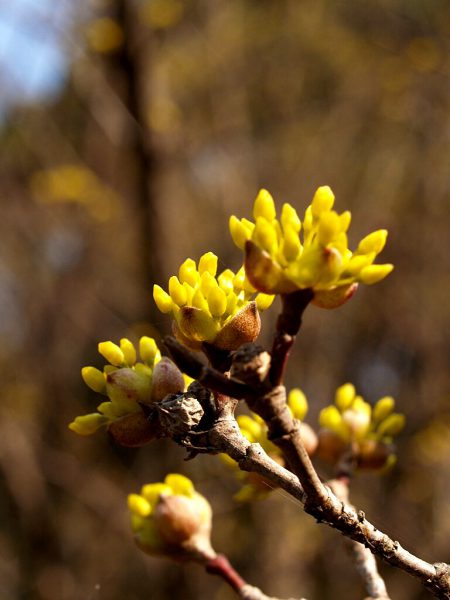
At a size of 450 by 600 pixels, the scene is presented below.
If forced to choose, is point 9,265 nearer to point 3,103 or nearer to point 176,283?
point 3,103

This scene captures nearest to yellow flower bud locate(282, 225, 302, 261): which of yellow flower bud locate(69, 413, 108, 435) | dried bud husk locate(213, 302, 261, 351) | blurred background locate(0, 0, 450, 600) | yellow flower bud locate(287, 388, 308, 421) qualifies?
dried bud husk locate(213, 302, 261, 351)

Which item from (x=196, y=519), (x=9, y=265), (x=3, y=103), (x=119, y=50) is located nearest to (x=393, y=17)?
(x=119, y=50)

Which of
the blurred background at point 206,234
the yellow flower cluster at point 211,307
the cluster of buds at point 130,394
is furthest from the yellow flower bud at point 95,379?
the blurred background at point 206,234

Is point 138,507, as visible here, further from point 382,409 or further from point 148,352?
point 382,409

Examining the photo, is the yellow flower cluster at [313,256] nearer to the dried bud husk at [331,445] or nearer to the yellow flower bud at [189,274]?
the yellow flower bud at [189,274]

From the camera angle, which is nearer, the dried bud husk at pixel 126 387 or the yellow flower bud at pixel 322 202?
the yellow flower bud at pixel 322 202

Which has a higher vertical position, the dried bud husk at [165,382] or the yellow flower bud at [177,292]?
the yellow flower bud at [177,292]
